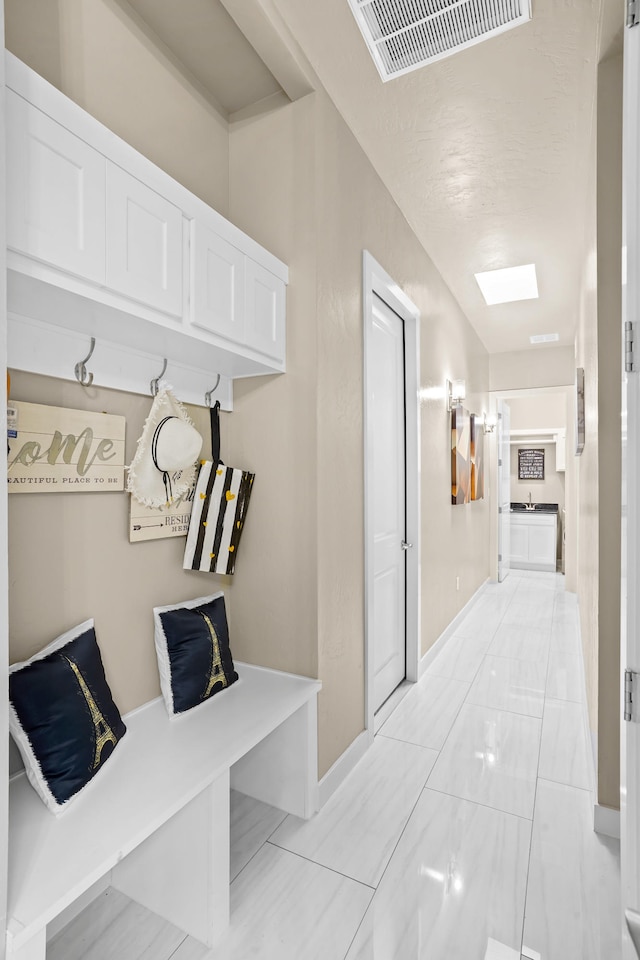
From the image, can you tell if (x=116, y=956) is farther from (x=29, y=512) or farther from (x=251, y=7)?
(x=251, y=7)

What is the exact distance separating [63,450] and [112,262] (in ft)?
1.66

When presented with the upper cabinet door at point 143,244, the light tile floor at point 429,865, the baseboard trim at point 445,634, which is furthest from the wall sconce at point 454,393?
the upper cabinet door at point 143,244

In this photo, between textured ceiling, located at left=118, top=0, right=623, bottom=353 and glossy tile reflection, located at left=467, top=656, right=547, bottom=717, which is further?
glossy tile reflection, located at left=467, top=656, right=547, bottom=717

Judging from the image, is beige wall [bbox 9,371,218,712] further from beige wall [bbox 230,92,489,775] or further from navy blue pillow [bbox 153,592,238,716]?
beige wall [bbox 230,92,489,775]

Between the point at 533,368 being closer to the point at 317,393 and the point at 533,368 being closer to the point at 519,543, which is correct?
the point at 519,543

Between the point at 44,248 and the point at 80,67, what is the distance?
752 mm

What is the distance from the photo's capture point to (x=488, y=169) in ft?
8.29

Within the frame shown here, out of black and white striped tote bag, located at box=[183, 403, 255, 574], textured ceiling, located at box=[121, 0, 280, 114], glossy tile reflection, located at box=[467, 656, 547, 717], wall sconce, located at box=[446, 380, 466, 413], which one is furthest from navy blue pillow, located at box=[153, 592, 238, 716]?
wall sconce, located at box=[446, 380, 466, 413]

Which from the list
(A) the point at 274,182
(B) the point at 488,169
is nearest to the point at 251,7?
(A) the point at 274,182

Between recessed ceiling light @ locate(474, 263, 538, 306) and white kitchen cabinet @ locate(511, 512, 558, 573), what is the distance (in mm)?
3733

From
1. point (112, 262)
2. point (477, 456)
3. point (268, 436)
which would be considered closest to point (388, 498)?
point (268, 436)

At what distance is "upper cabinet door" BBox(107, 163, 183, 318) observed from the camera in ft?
3.98

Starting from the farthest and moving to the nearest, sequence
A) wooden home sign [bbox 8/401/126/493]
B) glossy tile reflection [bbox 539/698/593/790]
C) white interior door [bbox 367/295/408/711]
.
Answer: white interior door [bbox 367/295/408/711], glossy tile reflection [bbox 539/698/593/790], wooden home sign [bbox 8/401/126/493]

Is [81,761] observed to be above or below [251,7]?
below
